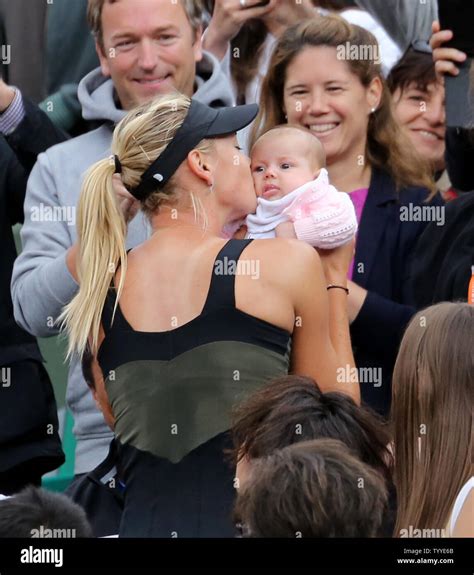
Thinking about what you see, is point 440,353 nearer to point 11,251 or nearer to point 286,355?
point 286,355

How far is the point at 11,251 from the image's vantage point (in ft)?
16.2

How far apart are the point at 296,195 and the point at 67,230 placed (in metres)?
0.85

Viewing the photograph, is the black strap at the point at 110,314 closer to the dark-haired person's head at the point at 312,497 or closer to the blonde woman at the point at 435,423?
the blonde woman at the point at 435,423

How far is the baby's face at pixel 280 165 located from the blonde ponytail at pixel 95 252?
0.65m

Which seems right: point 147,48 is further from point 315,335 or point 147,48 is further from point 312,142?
point 315,335

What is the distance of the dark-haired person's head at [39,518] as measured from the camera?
292 cm

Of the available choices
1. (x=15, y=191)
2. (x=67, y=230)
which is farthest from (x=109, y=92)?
(x=67, y=230)

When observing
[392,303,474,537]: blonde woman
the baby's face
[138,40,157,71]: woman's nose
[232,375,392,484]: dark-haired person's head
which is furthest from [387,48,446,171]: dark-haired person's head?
[232,375,392,484]: dark-haired person's head

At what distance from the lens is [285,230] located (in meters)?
4.16

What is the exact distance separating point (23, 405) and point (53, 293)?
0.59m
